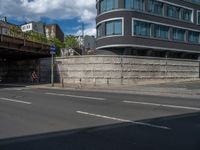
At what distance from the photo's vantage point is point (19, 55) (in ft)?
153

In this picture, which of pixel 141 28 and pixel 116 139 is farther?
pixel 141 28

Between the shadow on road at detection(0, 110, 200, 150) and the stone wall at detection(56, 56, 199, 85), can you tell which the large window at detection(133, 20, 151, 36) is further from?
the shadow on road at detection(0, 110, 200, 150)

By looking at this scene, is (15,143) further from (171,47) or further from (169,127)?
(171,47)

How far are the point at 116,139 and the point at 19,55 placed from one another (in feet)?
133

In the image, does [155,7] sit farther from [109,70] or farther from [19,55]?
[19,55]

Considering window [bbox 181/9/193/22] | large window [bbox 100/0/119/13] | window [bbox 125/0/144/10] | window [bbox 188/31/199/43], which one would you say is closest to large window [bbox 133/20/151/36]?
window [bbox 125/0/144/10]

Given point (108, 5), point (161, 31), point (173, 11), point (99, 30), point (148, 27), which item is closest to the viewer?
point (108, 5)

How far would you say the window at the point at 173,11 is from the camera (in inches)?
2063

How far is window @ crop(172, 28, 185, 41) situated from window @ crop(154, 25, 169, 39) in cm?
191

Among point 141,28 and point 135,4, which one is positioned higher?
point 135,4

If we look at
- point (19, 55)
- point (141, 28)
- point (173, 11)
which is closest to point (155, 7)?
point (173, 11)

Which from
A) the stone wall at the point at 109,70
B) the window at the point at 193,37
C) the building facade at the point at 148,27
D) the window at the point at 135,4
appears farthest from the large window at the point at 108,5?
the window at the point at 193,37

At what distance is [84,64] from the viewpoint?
127 ft

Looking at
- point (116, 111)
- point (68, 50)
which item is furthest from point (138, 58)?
point (116, 111)
